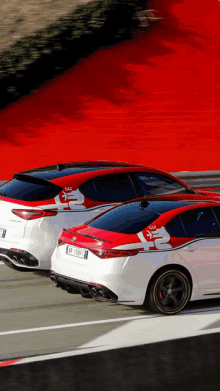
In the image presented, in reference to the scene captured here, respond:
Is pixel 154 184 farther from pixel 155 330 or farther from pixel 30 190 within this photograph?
pixel 155 330

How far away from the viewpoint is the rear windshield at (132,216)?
8.13 m

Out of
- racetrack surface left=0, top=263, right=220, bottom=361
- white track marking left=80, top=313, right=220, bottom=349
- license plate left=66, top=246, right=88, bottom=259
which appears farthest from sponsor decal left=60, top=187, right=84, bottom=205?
white track marking left=80, top=313, right=220, bottom=349

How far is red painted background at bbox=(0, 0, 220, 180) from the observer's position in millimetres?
19984

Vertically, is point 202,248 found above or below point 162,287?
above

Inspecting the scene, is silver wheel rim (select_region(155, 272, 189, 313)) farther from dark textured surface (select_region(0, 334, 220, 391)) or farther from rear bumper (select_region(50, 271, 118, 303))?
dark textured surface (select_region(0, 334, 220, 391))

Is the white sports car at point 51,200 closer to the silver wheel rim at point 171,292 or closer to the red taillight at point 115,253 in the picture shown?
the silver wheel rim at point 171,292

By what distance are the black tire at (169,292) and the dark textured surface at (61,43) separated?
1266cm

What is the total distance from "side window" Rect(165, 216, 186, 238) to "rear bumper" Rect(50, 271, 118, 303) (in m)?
1.02

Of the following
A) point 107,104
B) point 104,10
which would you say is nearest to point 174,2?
point 104,10

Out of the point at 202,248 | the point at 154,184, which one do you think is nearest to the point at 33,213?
the point at 154,184

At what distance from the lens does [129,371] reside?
6.14 meters

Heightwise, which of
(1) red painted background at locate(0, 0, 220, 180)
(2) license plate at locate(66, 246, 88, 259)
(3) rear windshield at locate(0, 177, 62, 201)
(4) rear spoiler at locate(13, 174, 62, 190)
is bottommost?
(1) red painted background at locate(0, 0, 220, 180)

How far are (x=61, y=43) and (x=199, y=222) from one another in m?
12.9

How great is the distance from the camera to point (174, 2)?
865 inches
